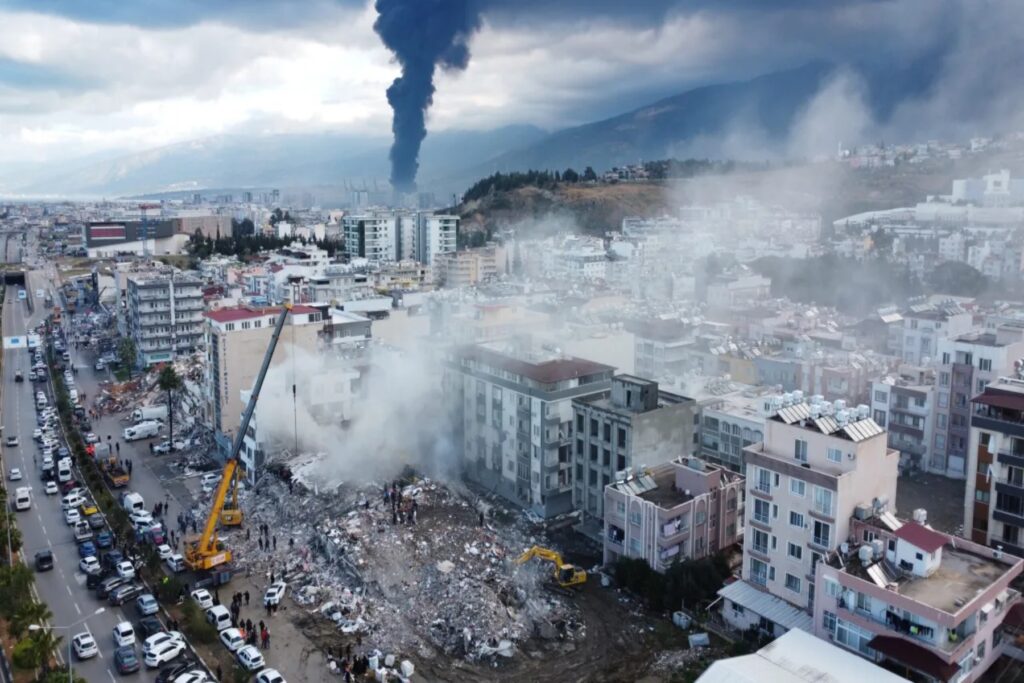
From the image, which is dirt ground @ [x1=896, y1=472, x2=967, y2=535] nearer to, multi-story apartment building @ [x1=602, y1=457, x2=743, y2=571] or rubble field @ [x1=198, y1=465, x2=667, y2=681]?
multi-story apartment building @ [x1=602, y1=457, x2=743, y2=571]

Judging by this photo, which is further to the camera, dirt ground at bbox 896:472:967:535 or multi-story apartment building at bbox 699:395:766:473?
multi-story apartment building at bbox 699:395:766:473

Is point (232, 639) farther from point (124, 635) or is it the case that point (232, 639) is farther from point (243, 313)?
point (243, 313)

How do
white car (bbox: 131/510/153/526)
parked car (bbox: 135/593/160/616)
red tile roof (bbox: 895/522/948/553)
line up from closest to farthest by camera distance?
red tile roof (bbox: 895/522/948/553), parked car (bbox: 135/593/160/616), white car (bbox: 131/510/153/526)

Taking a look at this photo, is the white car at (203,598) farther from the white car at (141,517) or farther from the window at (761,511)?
the window at (761,511)

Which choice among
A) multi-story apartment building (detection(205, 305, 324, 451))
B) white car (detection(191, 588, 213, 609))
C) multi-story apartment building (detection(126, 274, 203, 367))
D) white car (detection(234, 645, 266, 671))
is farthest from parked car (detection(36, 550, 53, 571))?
multi-story apartment building (detection(126, 274, 203, 367))

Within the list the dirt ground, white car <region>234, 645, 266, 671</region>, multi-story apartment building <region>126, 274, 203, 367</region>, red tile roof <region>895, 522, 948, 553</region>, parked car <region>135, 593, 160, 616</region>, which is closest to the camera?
red tile roof <region>895, 522, 948, 553</region>
